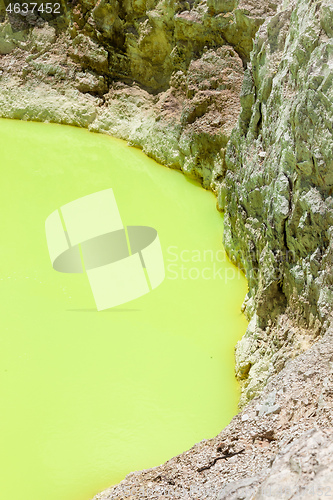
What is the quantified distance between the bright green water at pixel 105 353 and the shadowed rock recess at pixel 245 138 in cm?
42

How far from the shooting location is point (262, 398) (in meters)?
3.34

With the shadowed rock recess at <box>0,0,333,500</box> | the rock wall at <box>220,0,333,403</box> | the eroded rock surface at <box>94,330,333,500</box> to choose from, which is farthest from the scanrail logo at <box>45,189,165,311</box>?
the eroded rock surface at <box>94,330,333,500</box>

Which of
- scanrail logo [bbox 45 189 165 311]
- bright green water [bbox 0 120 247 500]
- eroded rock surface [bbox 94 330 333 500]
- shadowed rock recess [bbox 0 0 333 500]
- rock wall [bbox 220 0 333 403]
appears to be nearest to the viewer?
eroded rock surface [bbox 94 330 333 500]

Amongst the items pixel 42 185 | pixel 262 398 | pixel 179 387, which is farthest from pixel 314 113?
pixel 42 185

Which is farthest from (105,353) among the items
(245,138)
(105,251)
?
(245,138)

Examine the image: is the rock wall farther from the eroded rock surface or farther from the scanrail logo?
the scanrail logo

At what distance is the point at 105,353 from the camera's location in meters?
5.20

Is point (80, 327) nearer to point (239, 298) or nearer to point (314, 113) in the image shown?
point (239, 298)

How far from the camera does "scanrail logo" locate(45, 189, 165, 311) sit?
5.99 metres

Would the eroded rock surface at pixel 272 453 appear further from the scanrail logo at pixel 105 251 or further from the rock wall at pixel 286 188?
the scanrail logo at pixel 105 251

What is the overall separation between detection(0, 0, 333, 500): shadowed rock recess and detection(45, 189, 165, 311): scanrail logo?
3.36 ft

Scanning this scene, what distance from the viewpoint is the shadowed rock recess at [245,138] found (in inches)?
114

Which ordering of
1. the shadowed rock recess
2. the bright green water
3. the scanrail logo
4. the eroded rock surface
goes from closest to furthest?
the eroded rock surface < the shadowed rock recess < the bright green water < the scanrail logo

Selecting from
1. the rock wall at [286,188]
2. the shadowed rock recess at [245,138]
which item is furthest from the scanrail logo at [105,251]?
the rock wall at [286,188]
